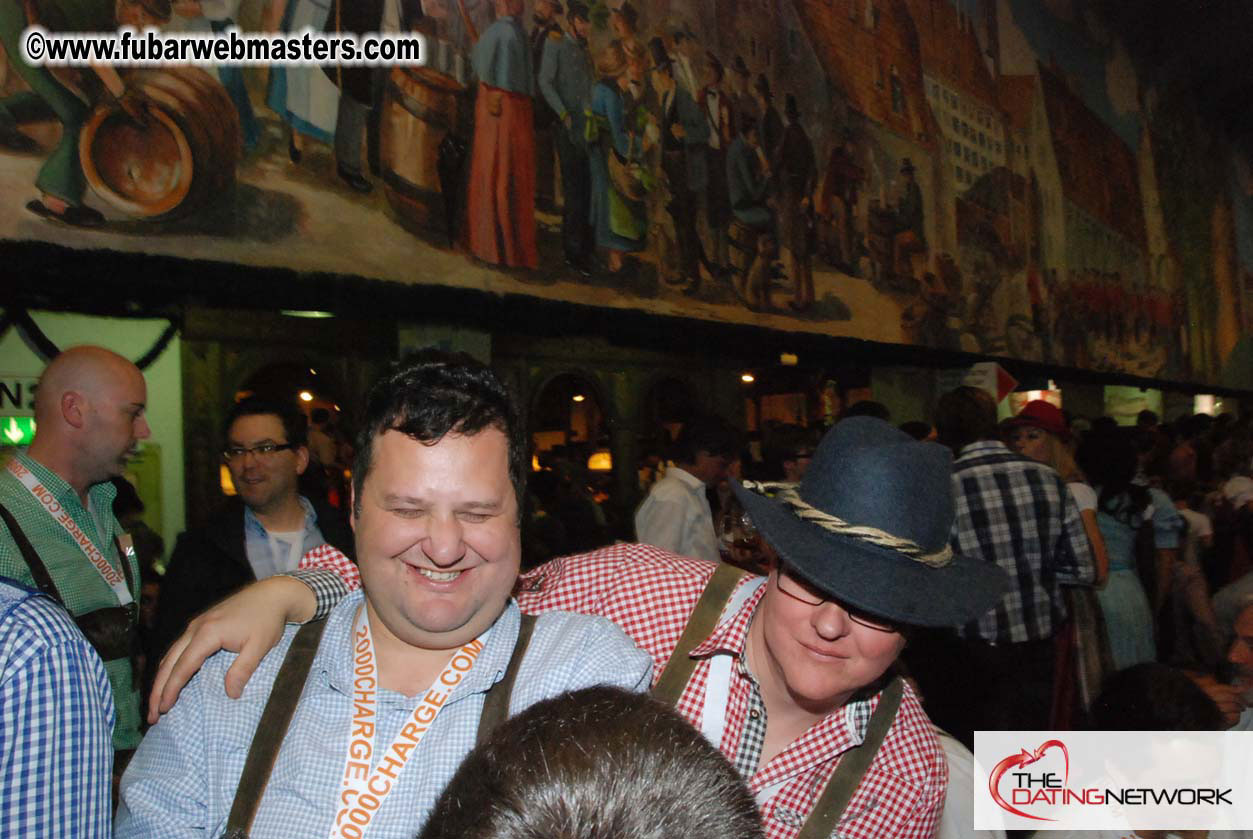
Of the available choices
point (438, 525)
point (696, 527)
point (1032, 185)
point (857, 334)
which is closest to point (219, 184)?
point (696, 527)

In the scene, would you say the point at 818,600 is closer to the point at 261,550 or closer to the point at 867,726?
the point at 867,726

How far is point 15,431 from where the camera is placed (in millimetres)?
6125

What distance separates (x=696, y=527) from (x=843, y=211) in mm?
9495

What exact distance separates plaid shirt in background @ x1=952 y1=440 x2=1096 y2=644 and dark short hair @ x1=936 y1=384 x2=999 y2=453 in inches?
21.2

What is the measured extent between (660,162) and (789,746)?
9.19 meters

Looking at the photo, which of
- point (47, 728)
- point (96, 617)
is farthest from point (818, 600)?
point (96, 617)

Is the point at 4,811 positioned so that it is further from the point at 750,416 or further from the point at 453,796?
the point at 750,416

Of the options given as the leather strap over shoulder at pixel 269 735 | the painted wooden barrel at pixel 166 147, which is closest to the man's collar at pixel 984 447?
the leather strap over shoulder at pixel 269 735

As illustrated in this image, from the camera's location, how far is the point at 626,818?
82 centimetres

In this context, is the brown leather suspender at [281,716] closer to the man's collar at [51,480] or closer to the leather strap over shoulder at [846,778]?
the leather strap over shoulder at [846,778]

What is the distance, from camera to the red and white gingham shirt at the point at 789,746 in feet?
6.06

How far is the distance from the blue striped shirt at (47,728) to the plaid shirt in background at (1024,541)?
350 centimetres

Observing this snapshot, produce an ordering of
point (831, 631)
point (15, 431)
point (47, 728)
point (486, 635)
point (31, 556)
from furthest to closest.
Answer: point (15, 431)
point (31, 556)
point (831, 631)
point (486, 635)
point (47, 728)

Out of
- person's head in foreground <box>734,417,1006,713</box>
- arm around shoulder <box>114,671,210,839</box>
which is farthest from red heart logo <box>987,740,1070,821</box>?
arm around shoulder <box>114,671,210,839</box>
